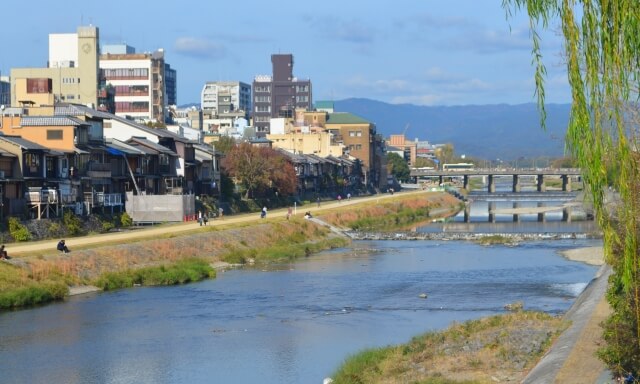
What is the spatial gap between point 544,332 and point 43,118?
42271 mm

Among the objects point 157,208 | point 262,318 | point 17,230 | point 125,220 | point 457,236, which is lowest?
point 262,318

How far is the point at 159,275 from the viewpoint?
4659 centimetres

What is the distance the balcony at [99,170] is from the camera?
63.8 metres

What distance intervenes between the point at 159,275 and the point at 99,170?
1997cm

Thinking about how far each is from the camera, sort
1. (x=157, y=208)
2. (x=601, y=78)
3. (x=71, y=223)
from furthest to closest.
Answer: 1. (x=157, y=208)
2. (x=71, y=223)
3. (x=601, y=78)

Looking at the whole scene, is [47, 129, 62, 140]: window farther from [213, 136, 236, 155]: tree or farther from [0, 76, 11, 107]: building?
[0, 76, 11, 107]: building

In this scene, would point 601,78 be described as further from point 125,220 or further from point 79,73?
point 79,73

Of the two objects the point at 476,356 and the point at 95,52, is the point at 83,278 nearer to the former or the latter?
the point at 476,356

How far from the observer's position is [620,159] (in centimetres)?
1180

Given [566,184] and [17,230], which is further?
[566,184]

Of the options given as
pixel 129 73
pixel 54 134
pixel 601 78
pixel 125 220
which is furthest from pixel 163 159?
pixel 601 78

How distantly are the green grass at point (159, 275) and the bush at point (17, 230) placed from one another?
734 cm

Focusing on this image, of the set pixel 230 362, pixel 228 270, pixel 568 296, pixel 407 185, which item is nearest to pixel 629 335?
pixel 230 362

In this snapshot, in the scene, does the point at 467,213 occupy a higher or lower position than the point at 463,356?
lower
